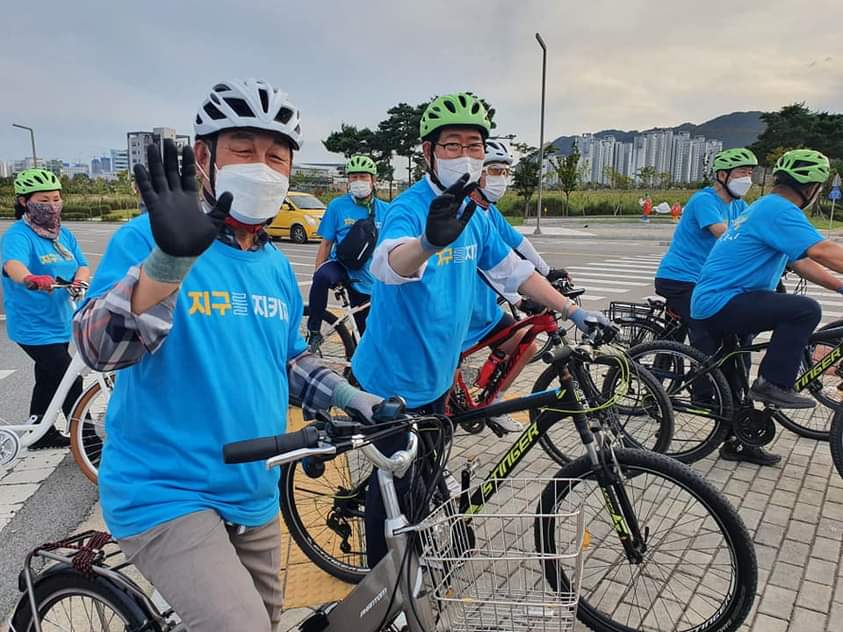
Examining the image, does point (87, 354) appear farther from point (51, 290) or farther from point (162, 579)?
point (51, 290)

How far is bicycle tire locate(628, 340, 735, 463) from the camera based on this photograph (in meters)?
4.30

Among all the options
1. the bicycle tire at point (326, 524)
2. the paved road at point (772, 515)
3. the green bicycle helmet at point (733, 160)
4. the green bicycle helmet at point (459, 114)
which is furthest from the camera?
the green bicycle helmet at point (733, 160)

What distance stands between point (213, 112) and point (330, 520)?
206 centimetres

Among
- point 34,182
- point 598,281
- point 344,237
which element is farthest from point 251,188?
point 598,281

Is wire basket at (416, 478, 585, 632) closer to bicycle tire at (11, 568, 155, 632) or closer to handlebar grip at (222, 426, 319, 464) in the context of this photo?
handlebar grip at (222, 426, 319, 464)

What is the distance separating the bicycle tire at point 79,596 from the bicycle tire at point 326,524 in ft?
3.73

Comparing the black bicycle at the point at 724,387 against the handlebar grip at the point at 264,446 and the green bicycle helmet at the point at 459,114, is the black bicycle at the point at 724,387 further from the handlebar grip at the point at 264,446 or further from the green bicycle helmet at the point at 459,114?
the handlebar grip at the point at 264,446

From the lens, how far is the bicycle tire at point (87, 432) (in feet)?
12.9

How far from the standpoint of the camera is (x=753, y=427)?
4238 mm

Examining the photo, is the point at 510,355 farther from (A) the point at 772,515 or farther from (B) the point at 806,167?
(B) the point at 806,167

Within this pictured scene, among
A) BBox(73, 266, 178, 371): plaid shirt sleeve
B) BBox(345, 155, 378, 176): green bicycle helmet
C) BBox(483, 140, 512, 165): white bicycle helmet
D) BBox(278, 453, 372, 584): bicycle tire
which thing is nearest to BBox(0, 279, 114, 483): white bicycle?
BBox(278, 453, 372, 584): bicycle tire

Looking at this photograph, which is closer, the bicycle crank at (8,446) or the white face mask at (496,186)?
the bicycle crank at (8,446)

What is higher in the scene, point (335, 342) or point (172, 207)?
point (172, 207)

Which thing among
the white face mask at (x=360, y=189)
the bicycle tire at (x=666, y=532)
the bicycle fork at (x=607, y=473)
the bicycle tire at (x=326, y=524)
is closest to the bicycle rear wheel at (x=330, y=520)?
the bicycle tire at (x=326, y=524)
